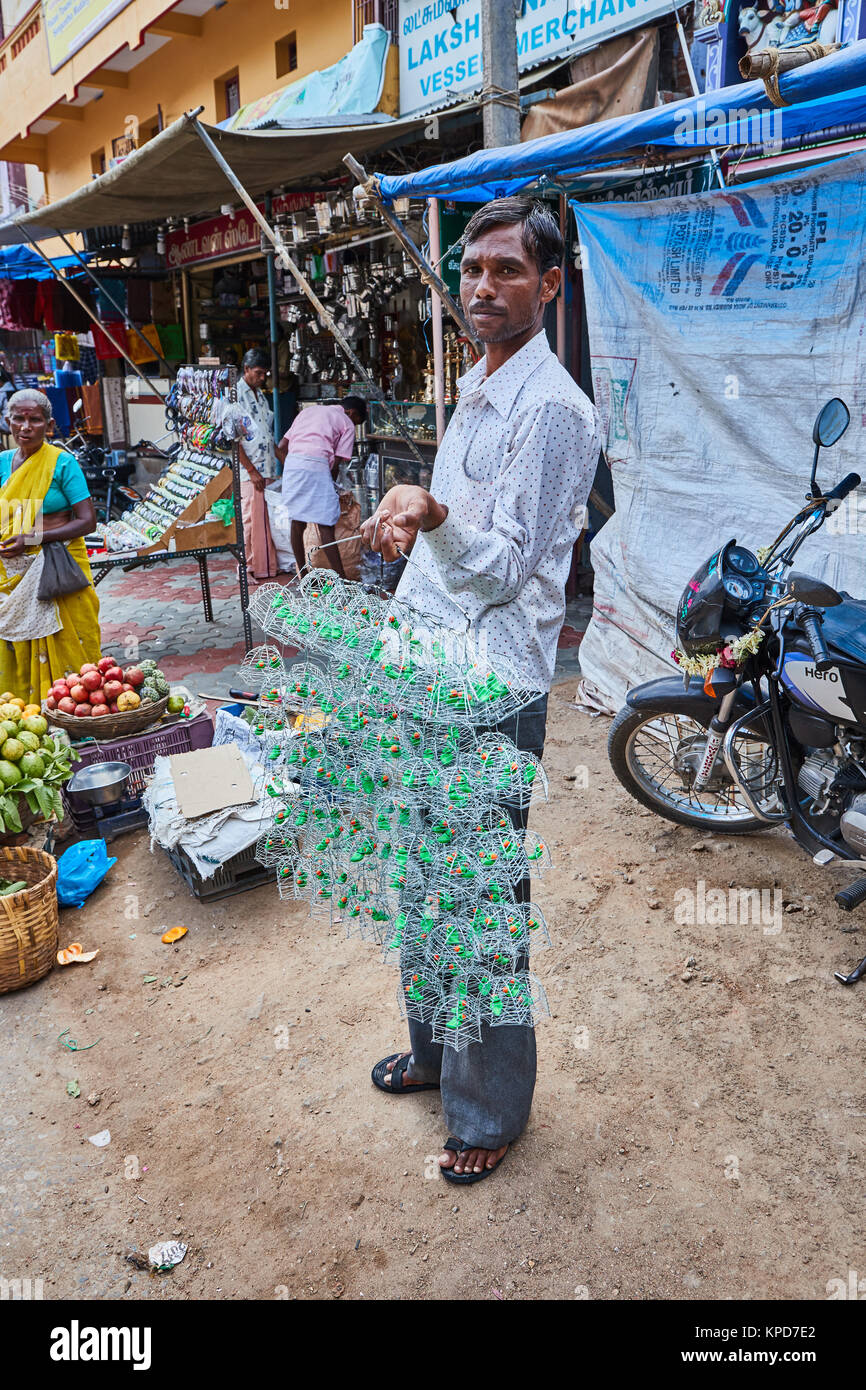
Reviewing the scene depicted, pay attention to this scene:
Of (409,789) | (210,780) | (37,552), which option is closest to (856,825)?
(409,789)

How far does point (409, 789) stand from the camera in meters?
1.85

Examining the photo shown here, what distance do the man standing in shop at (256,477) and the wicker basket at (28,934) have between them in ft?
17.2

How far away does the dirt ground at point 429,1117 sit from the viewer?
6.89ft

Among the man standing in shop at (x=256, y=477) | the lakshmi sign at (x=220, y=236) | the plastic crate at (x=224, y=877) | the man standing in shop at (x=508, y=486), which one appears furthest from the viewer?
the lakshmi sign at (x=220, y=236)

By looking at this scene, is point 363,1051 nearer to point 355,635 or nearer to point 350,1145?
point 350,1145

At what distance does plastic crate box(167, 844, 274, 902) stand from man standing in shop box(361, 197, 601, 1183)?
1877mm

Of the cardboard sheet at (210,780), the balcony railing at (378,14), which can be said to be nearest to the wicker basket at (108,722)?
the cardboard sheet at (210,780)

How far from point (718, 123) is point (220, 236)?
28.8 ft

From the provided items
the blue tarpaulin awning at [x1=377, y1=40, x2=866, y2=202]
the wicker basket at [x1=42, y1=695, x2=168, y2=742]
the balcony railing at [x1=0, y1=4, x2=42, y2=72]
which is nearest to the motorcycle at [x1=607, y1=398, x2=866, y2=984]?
the blue tarpaulin awning at [x1=377, y1=40, x2=866, y2=202]

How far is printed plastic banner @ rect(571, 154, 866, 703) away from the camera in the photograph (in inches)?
141

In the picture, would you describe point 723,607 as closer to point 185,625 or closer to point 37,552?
point 37,552

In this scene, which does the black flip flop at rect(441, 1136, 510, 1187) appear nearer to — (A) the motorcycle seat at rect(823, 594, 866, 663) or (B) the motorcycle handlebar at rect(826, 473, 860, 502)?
(A) the motorcycle seat at rect(823, 594, 866, 663)

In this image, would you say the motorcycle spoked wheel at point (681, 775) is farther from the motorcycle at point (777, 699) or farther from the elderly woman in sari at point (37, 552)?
the elderly woman in sari at point (37, 552)
